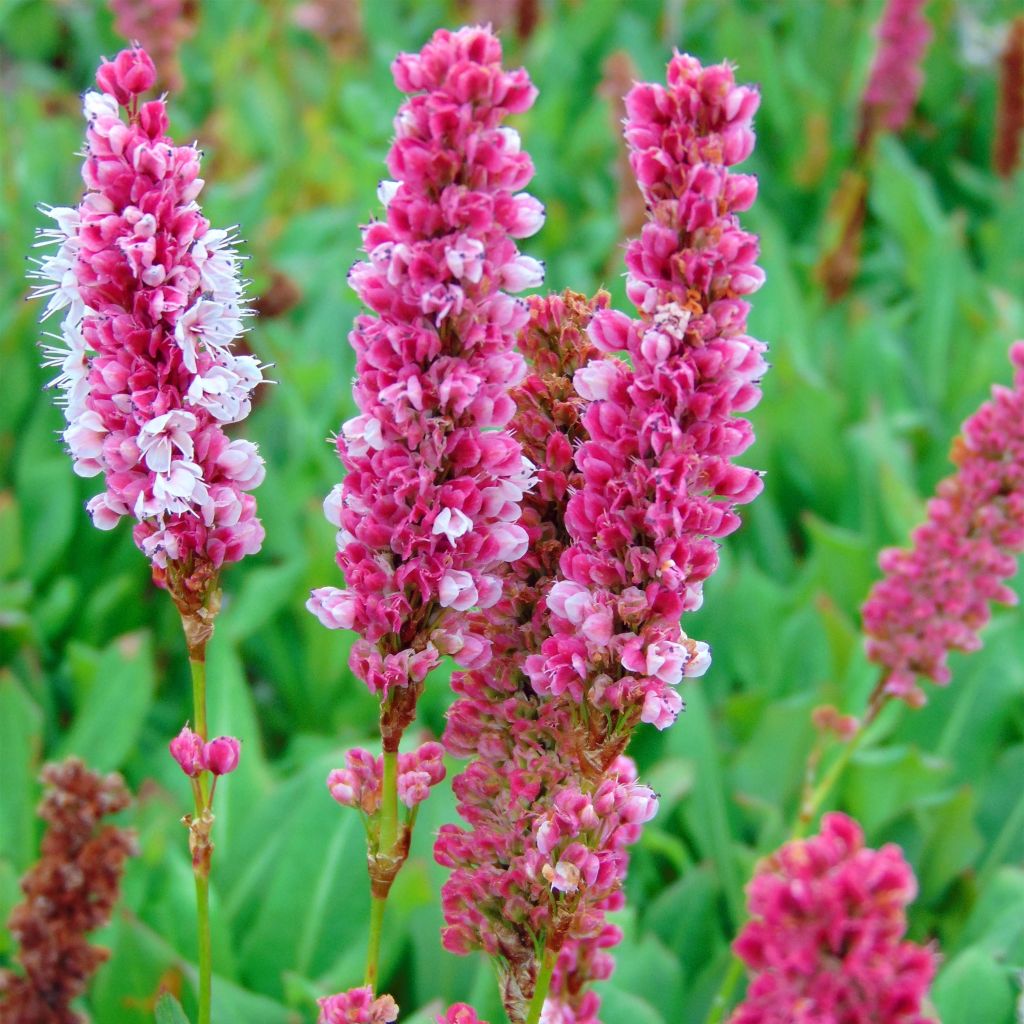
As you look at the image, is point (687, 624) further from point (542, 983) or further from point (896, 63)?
point (896, 63)

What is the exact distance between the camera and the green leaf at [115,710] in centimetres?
311

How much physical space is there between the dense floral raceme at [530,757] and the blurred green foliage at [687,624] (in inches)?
32.5

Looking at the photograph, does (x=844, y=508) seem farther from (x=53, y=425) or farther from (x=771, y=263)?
(x=53, y=425)

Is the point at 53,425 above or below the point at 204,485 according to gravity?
below

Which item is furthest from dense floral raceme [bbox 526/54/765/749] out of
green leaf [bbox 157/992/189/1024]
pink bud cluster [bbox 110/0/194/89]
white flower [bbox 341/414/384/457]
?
pink bud cluster [bbox 110/0/194/89]

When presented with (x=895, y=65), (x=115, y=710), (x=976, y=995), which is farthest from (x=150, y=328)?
(x=895, y=65)

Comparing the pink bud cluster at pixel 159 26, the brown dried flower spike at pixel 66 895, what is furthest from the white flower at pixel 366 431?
the pink bud cluster at pixel 159 26

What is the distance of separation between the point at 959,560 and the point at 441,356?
4.01ft

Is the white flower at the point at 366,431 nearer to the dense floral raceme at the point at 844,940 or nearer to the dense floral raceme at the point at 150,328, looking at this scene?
the dense floral raceme at the point at 150,328

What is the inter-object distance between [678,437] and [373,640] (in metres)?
0.37

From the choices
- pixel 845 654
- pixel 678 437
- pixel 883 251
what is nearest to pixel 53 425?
pixel 845 654

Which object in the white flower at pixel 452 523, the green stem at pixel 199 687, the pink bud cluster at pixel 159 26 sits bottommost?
the green stem at pixel 199 687

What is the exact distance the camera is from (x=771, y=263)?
484cm

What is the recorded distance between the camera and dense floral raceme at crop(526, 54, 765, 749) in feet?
3.65
